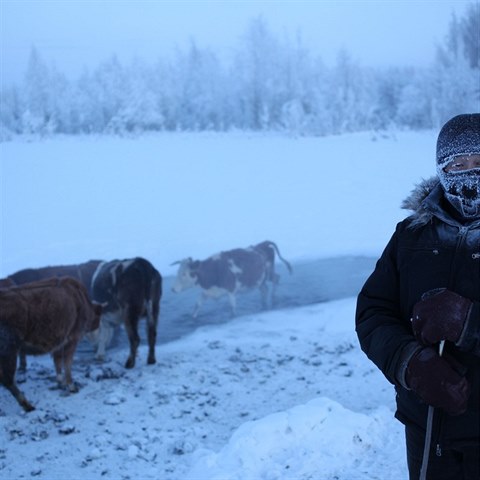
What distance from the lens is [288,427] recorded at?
401 centimetres

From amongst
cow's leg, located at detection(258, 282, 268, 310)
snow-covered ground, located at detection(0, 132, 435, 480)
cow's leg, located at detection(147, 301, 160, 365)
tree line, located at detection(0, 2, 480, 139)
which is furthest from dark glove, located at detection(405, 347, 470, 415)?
tree line, located at detection(0, 2, 480, 139)

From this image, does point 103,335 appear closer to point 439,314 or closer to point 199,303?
point 199,303

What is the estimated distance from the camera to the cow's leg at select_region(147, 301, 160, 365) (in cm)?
661

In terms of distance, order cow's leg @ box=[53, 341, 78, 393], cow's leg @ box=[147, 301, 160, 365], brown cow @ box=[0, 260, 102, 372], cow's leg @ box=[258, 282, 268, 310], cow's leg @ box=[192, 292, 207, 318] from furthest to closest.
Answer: cow's leg @ box=[258, 282, 268, 310] → cow's leg @ box=[192, 292, 207, 318] → brown cow @ box=[0, 260, 102, 372] → cow's leg @ box=[147, 301, 160, 365] → cow's leg @ box=[53, 341, 78, 393]

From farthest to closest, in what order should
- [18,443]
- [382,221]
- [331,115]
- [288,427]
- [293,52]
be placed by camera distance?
[331,115]
[293,52]
[382,221]
[18,443]
[288,427]

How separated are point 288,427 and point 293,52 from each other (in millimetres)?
A: 16228

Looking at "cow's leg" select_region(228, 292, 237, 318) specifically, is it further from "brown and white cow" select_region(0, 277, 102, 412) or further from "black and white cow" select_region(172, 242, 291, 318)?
"brown and white cow" select_region(0, 277, 102, 412)

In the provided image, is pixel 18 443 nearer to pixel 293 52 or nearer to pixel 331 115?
pixel 293 52

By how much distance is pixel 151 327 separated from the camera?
6855 mm

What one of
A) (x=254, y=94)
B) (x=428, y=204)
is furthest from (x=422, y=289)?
(x=254, y=94)

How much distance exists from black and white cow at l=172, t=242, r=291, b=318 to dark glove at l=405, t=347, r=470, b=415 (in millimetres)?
7262

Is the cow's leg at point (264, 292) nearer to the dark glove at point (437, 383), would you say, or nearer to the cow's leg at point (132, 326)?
the cow's leg at point (132, 326)

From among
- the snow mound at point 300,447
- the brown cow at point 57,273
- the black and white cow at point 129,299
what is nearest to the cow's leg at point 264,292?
the black and white cow at point 129,299

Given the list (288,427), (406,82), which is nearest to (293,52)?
(406,82)
